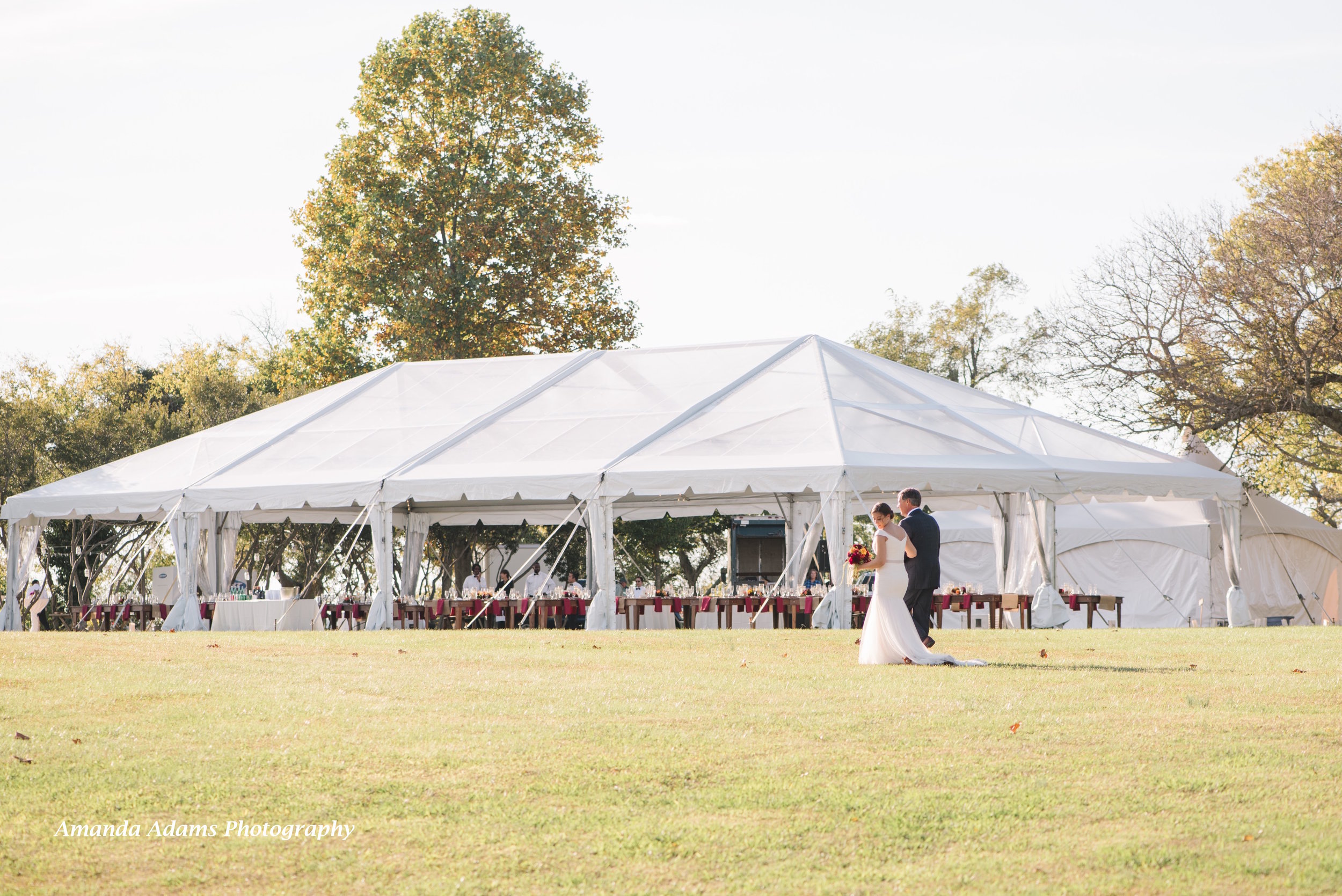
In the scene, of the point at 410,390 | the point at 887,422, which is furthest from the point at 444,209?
the point at 887,422

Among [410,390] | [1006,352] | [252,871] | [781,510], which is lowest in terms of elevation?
[252,871]

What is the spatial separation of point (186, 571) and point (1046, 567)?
12.5 m

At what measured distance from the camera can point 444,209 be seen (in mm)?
32000

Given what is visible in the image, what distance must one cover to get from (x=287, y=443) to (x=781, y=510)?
29.0ft

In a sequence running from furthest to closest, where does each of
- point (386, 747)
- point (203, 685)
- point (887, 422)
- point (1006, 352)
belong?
point (1006, 352), point (887, 422), point (203, 685), point (386, 747)

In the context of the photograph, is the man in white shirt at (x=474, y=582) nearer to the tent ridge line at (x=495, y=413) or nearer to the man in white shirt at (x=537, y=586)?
the man in white shirt at (x=537, y=586)

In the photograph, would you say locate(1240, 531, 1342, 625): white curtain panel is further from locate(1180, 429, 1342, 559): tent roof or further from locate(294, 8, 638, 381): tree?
locate(294, 8, 638, 381): tree

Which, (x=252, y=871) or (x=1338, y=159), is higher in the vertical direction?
(x=1338, y=159)

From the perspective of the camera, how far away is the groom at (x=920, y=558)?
40.0 ft

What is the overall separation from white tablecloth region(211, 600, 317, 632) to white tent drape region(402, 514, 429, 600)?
6.28m

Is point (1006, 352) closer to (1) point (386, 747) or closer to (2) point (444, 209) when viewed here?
(2) point (444, 209)

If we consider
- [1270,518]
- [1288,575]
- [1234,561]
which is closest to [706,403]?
[1234,561]

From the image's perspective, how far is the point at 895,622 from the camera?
1126 centimetres

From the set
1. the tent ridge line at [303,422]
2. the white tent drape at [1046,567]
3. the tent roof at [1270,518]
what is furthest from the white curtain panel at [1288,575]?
the tent ridge line at [303,422]
